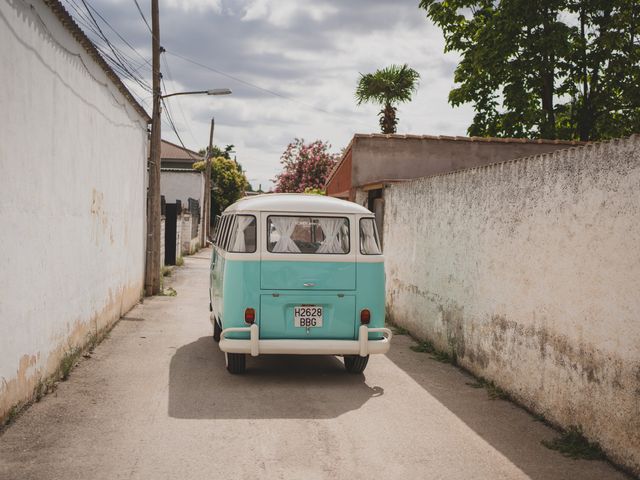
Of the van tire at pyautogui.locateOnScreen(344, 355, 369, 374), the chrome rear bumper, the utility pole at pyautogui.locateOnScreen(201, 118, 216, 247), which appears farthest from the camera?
the utility pole at pyautogui.locateOnScreen(201, 118, 216, 247)

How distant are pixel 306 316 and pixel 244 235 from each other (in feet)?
3.82

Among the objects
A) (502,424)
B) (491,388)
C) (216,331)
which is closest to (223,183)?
(216,331)

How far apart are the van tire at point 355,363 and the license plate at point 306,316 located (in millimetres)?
920

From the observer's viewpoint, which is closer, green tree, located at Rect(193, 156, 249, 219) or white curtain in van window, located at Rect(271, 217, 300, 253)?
white curtain in van window, located at Rect(271, 217, 300, 253)

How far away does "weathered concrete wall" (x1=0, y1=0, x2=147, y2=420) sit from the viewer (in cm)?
594

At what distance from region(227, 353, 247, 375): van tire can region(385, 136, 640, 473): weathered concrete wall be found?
A: 282cm

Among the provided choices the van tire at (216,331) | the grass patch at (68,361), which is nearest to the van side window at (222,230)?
the van tire at (216,331)

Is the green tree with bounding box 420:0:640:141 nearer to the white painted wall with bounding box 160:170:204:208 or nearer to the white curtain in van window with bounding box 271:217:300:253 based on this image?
the white curtain in van window with bounding box 271:217:300:253

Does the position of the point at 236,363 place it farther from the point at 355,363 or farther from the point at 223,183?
the point at 223,183

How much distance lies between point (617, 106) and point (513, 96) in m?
3.33

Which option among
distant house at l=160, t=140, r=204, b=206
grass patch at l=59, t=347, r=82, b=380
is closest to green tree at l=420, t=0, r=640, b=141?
grass patch at l=59, t=347, r=82, b=380

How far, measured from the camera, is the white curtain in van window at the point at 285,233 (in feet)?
25.3

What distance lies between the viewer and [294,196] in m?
8.26

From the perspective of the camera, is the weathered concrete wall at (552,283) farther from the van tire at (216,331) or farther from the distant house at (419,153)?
the distant house at (419,153)
